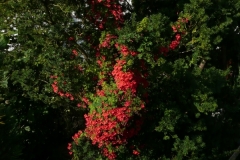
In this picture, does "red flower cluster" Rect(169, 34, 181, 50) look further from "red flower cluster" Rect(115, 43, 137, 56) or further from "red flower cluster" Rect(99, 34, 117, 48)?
"red flower cluster" Rect(115, 43, 137, 56)

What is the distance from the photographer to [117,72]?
15.7 ft

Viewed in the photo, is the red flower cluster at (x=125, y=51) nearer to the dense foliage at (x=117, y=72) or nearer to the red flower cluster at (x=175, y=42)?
the dense foliage at (x=117, y=72)

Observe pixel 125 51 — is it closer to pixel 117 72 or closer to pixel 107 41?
pixel 117 72

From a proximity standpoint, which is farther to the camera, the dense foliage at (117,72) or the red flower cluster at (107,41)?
the red flower cluster at (107,41)

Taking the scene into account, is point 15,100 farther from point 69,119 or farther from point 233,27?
point 233,27

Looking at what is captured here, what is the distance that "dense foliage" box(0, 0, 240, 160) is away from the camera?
4852 mm

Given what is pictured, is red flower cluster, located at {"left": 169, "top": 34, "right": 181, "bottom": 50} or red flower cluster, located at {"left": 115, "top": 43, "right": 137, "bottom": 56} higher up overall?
red flower cluster, located at {"left": 169, "top": 34, "right": 181, "bottom": 50}

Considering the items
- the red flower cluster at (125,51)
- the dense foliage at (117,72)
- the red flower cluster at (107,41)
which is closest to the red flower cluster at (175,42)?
the dense foliage at (117,72)

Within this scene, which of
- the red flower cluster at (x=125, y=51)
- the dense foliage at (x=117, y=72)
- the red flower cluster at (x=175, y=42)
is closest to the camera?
the red flower cluster at (x=125, y=51)

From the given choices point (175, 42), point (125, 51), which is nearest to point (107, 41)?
point (125, 51)

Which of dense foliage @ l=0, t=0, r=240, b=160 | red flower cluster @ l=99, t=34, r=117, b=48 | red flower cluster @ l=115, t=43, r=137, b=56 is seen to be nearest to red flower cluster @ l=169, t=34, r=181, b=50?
dense foliage @ l=0, t=0, r=240, b=160

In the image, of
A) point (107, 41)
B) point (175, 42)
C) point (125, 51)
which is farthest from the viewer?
point (175, 42)

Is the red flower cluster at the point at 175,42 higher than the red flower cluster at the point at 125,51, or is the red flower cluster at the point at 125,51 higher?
the red flower cluster at the point at 175,42

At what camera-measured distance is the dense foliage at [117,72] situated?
485 centimetres
